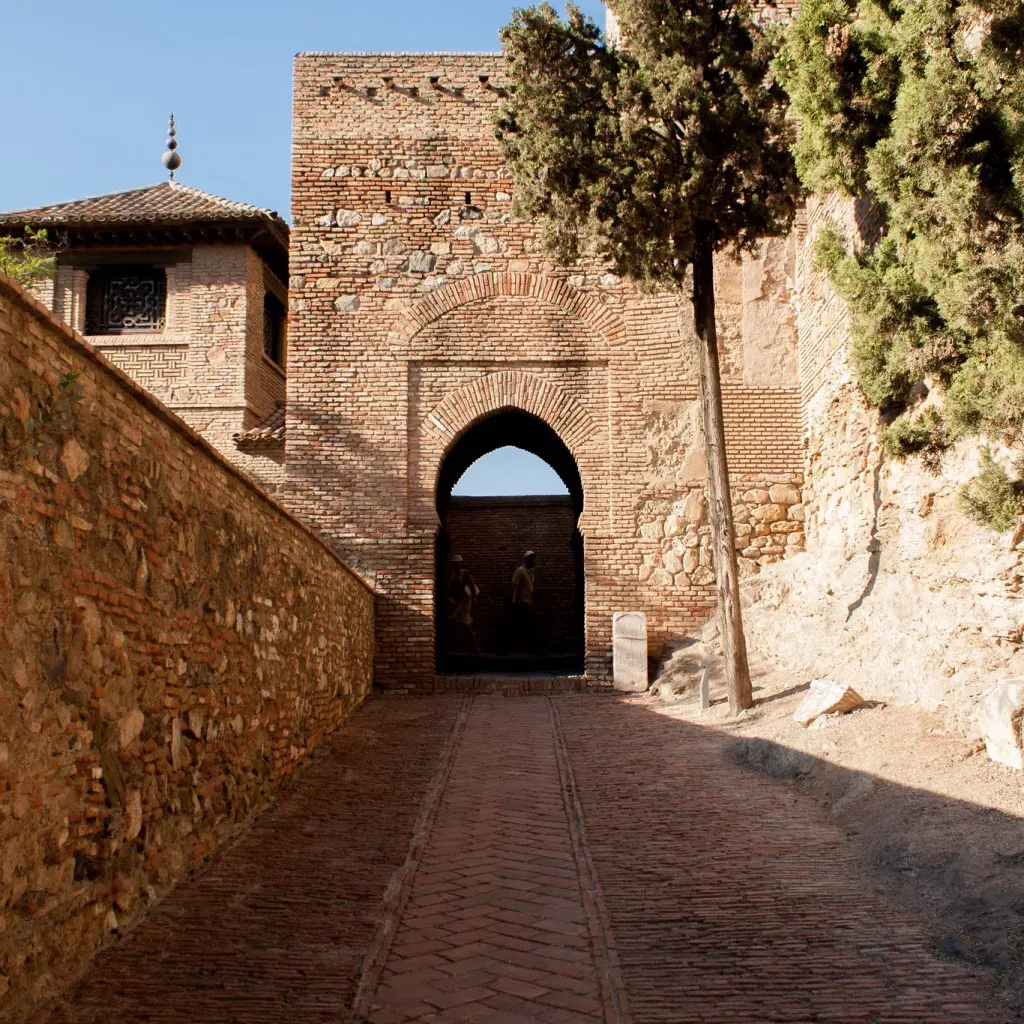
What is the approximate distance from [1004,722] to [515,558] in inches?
596

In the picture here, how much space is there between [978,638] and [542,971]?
419cm

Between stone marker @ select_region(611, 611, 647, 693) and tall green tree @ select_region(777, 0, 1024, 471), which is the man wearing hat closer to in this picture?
stone marker @ select_region(611, 611, 647, 693)

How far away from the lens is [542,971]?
3.97m

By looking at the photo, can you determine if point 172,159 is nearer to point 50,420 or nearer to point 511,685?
point 511,685

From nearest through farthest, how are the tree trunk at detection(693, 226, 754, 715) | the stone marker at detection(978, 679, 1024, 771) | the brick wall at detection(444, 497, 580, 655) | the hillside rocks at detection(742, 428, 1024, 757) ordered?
the stone marker at detection(978, 679, 1024, 771) → the hillside rocks at detection(742, 428, 1024, 757) → the tree trunk at detection(693, 226, 754, 715) → the brick wall at detection(444, 497, 580, 655)

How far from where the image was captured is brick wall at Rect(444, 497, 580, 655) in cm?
2011

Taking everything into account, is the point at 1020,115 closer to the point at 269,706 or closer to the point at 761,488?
the point at 269,706

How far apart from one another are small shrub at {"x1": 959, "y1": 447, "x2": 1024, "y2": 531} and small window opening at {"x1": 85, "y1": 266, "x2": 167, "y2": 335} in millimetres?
14233

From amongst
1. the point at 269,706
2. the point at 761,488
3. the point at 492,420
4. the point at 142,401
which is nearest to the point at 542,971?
the point at 142,401

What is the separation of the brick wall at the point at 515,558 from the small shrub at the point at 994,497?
13.3 meters

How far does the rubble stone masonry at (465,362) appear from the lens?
13.1 meters

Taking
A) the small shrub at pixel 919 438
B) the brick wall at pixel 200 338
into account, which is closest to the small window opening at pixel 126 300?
the brick wall at pixel 200 338

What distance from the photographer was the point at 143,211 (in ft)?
57.4

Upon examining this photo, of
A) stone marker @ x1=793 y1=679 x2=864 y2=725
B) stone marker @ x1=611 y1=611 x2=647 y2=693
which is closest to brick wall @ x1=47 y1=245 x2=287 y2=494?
stone marker @ x1=611 y1=611 x2=647 y2=693
